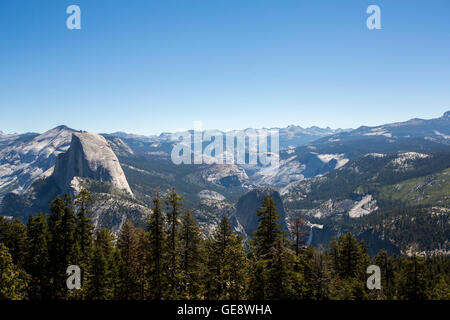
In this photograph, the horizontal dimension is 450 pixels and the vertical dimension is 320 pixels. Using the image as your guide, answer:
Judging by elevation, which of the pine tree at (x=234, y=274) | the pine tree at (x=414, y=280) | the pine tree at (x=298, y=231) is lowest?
the pine tree at (x=414, y=280)

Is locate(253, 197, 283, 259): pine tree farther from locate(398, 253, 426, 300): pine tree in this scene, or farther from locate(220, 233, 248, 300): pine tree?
locate(398, 253, 426, 300): pine tree

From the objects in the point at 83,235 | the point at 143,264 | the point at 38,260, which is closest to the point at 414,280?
the point at 143,264

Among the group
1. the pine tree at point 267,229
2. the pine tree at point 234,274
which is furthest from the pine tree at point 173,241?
the pine tree at point 267,229

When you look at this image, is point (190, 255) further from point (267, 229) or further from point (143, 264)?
point (267, 229)

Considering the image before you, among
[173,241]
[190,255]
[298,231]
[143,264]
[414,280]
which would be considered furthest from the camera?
[143,264]

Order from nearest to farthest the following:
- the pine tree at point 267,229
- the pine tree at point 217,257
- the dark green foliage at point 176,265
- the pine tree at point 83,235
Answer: the dark green foliage at point 176,265
the pine tree at point 267,229
the pine tree at point 217,257
the pine tree at point 83,235

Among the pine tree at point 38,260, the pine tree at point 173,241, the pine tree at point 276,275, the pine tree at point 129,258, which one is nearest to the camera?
the pine tree at point 276,275

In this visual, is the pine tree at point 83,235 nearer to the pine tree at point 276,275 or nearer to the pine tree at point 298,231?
the pine tree at point 276,275

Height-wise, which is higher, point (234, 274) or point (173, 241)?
point (173, 241)
